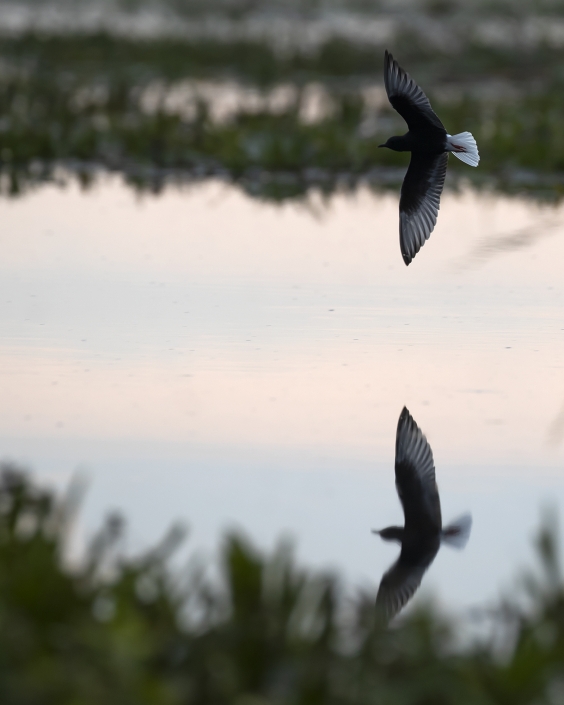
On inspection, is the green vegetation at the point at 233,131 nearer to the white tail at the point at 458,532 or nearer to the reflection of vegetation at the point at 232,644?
the white tail at the point at 458,532

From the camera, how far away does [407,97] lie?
23.9 ft

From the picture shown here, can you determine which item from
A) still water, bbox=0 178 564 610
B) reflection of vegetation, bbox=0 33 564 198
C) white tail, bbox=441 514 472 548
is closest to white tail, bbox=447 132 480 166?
still water, bbox=0 178 564 610

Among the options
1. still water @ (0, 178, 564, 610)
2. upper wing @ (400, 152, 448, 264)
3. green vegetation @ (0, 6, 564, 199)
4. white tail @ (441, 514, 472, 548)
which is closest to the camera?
white tail @ (441, 514, 472, 548)

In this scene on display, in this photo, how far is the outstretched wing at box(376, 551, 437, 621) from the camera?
404cm

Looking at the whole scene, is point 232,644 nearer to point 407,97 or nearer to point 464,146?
point 407,97

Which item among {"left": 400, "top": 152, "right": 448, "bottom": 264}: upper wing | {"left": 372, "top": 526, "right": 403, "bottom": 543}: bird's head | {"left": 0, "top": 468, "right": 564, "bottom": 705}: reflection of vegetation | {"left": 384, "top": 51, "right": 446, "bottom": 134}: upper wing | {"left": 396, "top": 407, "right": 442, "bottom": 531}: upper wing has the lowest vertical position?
{"left": 372, "top": 526, "right": 403, "bottom": 543}: bird's head

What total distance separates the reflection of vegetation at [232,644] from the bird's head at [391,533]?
1.04m

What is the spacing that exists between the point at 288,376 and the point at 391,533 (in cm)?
186

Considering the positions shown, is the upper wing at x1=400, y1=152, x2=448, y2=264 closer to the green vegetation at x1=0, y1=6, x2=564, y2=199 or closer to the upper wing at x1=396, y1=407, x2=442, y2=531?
the upper wing at x1=396, y1=407, x2=442, y2=531

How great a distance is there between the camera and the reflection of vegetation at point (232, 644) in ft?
9.62

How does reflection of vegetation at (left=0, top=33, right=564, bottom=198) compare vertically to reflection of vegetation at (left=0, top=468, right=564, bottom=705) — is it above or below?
above

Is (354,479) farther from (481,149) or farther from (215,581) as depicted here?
(481,149)

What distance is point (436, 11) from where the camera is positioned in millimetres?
35812

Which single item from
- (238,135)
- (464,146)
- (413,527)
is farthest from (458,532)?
(238,135)
